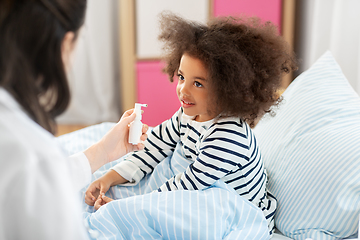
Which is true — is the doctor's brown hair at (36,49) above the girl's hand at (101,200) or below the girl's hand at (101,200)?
above

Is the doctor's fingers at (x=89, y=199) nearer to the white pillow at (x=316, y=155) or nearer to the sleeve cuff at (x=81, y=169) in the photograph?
the sleeve cuff at (x=81, y=169)

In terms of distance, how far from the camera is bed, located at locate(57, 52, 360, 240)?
0.75 metres

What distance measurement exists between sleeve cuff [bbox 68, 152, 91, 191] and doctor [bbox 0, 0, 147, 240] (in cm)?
27

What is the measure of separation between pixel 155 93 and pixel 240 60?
69.9 inches

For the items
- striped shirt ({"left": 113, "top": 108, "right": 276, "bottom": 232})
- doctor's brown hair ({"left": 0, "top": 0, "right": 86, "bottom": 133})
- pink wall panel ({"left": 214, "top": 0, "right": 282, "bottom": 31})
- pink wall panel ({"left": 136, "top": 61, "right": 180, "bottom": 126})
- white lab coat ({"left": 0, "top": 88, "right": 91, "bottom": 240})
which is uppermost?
pink wall panel ({"left": 214, "top": 0, "right": 282, "bottom": 31})

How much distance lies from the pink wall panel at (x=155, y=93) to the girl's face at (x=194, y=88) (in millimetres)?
1593

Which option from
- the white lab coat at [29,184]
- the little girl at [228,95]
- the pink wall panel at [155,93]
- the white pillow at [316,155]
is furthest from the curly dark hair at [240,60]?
the pink wall panel at [155,93]

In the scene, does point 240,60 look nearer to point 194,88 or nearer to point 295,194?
point 194,88

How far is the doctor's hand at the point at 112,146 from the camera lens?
889 millimetres

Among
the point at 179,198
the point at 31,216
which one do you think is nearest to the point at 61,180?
the point at 31,216

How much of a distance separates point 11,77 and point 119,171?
23.6 inches

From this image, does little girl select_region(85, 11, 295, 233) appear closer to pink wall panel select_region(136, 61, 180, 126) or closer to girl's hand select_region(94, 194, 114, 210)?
girl's hand select_region(94, 194, 114, 210)

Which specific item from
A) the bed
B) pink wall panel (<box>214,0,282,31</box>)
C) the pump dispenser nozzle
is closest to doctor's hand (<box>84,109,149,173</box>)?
the pump dispenser nozzle

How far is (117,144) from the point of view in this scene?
95 centimetres
